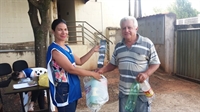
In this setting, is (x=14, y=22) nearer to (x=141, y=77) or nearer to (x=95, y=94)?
(x=95, y=94)

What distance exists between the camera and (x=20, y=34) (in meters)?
7.13

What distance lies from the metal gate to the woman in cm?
435

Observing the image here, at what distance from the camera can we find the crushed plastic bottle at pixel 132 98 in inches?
70.7

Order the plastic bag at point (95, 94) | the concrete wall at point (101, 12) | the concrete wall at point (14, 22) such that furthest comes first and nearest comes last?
the concrete wall at point (101, 12), the concrete wall at point (14, 22), the plastic bag at point (95, 94)

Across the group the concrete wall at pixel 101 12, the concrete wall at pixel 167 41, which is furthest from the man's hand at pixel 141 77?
the concrete wall at pixel 101 12

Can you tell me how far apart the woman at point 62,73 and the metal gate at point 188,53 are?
4354 millimetres

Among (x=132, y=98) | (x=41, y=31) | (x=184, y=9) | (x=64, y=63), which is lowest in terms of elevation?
(x=132, y=98)

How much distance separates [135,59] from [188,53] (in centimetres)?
439

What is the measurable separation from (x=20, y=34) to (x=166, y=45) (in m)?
5.46

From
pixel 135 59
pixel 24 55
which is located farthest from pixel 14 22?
pixel 135 59

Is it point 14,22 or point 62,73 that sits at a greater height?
point 14,22

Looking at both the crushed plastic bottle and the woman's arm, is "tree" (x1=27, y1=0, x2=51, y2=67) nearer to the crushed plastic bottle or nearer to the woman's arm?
the woman's arm

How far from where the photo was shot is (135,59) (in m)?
1.78

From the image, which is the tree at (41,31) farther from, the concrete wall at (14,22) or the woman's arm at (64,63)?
the concrete wall at (14,22)
